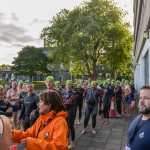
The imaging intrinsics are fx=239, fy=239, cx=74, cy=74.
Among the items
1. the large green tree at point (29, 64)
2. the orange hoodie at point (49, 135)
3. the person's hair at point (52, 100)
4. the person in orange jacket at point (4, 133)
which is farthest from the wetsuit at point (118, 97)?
the large green tree at point (29, 64)

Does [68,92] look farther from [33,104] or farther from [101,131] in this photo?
[101,131]

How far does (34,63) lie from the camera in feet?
216

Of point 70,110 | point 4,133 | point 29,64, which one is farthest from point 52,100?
point 29,64

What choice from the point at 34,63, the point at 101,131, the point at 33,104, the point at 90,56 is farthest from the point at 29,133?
the point at 34,63

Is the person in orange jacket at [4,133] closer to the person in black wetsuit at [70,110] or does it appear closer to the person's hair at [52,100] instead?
the person's hair at [52,100]

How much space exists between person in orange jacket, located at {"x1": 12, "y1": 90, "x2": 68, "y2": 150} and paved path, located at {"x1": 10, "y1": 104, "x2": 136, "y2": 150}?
4.65 meters

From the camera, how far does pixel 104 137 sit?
8.68m

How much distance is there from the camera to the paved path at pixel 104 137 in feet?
24.7

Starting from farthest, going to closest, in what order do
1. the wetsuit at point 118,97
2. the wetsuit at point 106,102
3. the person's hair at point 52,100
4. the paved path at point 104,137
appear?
the wetsuit at point 118,97 < the wetsuit at point 106,102 < the paved path at point 104,137 < the person's hair at point 52,100

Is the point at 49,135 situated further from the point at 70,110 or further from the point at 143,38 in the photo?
the point at 143,38

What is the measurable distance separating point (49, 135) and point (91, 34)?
96.8 feet

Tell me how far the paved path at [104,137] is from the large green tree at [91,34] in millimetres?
21379

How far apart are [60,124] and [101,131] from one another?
7.20 meters

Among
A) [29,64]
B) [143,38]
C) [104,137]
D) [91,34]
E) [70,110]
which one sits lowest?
[104,137]
